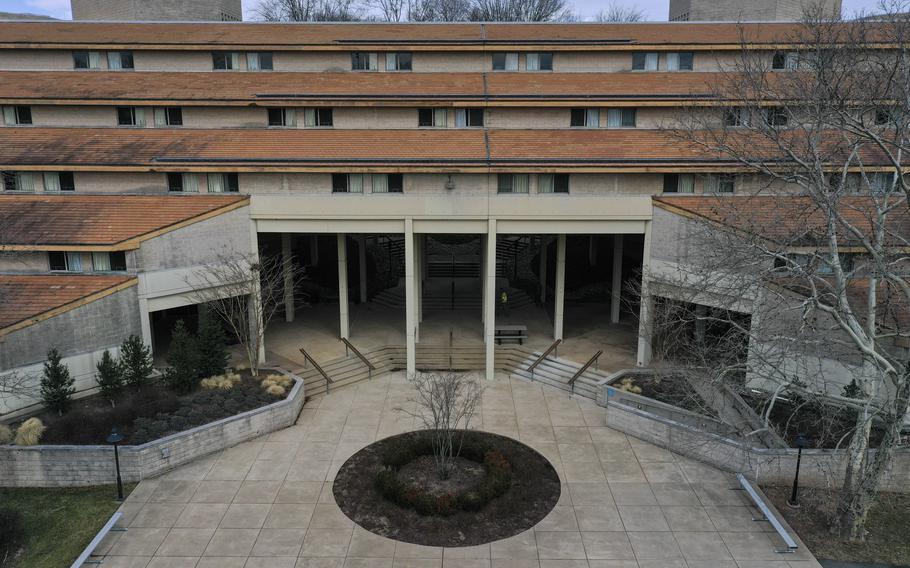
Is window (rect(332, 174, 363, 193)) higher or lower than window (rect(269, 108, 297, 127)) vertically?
lower

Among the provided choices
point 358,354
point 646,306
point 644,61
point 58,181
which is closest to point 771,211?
point 646,306

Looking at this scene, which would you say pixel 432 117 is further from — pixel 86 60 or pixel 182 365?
pixel 86 60

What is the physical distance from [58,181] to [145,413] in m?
12.6

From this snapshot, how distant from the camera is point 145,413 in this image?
2262 centimetres

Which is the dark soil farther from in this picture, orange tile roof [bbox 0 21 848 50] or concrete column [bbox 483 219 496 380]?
orange tile roof [bbox 0 21 848 50]

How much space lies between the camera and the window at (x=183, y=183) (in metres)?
28.2

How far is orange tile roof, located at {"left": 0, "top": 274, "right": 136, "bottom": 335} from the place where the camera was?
74.4 feet

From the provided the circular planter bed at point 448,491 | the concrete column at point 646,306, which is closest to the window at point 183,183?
the circular planter bed at point 448,491

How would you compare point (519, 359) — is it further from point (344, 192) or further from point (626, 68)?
point (626, 68)

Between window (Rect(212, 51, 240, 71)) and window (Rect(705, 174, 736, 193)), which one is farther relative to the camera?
window (Rect(212, 51, 240, 71))

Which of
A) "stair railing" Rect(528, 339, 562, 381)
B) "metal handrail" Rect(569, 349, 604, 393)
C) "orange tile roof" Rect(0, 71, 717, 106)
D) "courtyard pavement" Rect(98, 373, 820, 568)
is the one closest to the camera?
"courtyard pavement" Rect(98, 373, 820, 568)

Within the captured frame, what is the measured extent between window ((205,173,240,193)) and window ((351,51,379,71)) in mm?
9114

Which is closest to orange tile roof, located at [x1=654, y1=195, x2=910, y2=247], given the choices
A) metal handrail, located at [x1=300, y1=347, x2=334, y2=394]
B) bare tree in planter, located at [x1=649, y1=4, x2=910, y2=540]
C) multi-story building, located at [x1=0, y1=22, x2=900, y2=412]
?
bare tree in planter, located at [x1=649, y1=4, x2=910, y2=540]

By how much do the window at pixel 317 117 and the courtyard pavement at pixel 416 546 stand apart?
1379 centimetres
